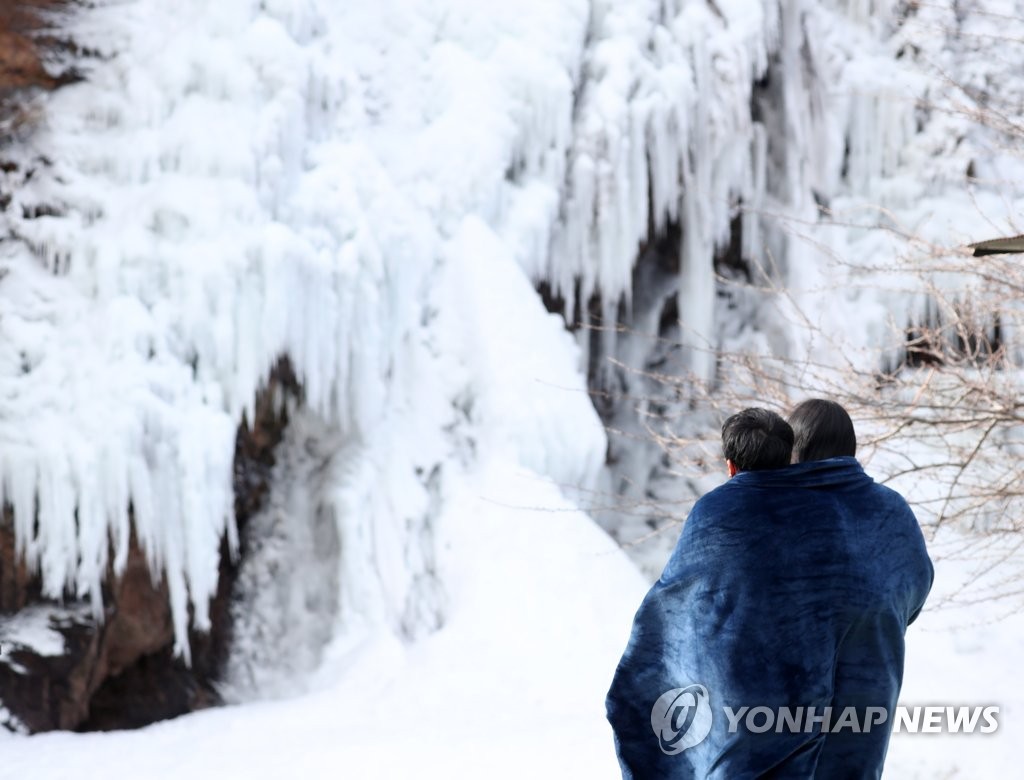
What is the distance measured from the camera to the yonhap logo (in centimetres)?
227

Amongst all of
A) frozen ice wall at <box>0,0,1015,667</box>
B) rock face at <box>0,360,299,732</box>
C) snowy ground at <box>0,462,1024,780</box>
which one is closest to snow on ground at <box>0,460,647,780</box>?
snowy ground at <box>0,462,1024,780</box>

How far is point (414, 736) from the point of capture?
5.59m

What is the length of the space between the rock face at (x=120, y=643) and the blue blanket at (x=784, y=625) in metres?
5.00

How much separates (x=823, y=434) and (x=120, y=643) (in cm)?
569

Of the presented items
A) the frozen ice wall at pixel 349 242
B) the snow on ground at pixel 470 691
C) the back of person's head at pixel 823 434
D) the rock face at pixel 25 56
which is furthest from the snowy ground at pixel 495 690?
the rock face at pixel 25 56

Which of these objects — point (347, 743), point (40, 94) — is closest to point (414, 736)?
point (347, 743)

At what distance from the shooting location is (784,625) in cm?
219

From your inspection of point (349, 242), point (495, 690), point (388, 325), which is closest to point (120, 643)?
point (495, 690)

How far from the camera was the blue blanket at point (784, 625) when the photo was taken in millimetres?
2193

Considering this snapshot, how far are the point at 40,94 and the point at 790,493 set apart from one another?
6.48m

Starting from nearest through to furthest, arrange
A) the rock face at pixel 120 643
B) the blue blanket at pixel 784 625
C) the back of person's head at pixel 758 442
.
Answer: the blue blanket at pixel 784 625 < the back of person's head at pixel 758 442 < the rock face at pixel 120 643

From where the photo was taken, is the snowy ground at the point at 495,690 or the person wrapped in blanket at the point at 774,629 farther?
the snowy ground at the point at 495,690
